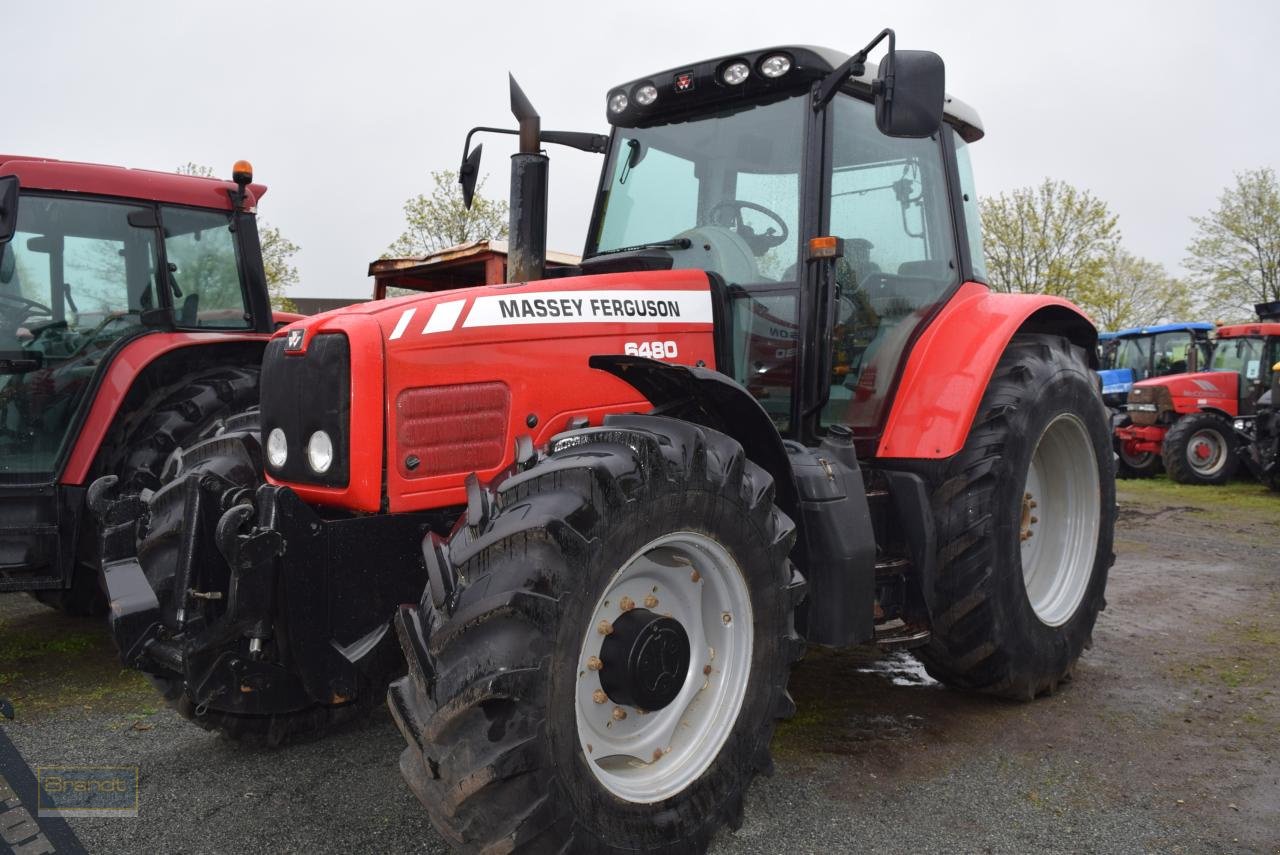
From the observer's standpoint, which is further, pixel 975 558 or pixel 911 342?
pixel 911 342

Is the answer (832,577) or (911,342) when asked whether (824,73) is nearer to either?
(911,342)

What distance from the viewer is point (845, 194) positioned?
3.56 m

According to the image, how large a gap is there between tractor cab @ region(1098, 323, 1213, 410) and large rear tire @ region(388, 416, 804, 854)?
14.5m

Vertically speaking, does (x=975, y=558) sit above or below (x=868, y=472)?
below

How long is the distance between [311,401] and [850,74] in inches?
80.5

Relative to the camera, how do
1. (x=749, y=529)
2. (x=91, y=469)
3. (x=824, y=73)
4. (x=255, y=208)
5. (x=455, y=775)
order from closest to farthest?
(x=455, y=775) < (x=749, y=529) < (x=824, y=73) < (x=91, y=469) < (x=255, y=208)

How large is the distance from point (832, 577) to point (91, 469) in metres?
3.65

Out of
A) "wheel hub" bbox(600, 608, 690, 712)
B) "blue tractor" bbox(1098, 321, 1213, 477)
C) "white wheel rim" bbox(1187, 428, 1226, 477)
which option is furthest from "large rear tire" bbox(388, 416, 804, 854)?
"blue tractor" bbox(1098, 321, 1213, 477)

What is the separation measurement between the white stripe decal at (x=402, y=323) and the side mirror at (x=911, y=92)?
59.0 inches

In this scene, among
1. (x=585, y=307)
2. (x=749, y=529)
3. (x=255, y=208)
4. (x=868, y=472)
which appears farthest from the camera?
(x=255, y=208)

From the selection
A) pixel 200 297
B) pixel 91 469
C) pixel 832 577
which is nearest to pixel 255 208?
pixel 200 297

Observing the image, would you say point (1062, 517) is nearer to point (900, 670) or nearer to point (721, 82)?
point (900, 670)

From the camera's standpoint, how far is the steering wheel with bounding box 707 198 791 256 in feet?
11.4

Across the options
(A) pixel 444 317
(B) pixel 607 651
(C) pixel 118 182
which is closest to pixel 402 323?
(A) pixel 444 317
